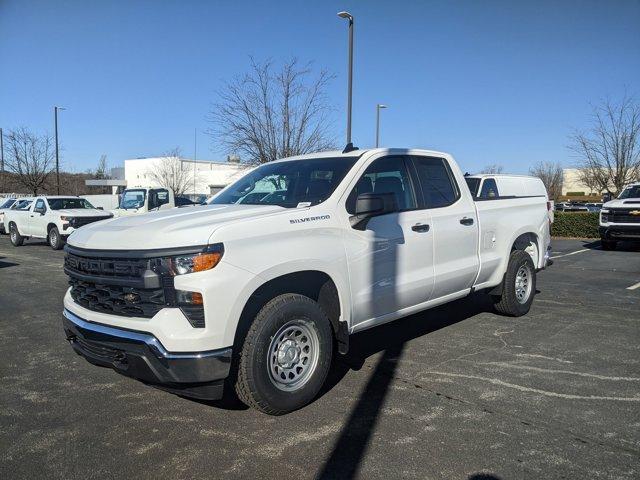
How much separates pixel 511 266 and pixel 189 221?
420 cm

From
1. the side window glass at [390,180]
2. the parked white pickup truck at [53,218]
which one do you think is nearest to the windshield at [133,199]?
the parked white pickup truck at [53,218]

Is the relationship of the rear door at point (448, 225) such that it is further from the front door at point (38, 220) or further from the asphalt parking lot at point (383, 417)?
the front door at point (38, 220)

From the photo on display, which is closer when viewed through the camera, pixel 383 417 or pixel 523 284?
pixel 383 417

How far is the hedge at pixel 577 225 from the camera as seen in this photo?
20.6 metres

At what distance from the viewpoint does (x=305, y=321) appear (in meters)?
3.83

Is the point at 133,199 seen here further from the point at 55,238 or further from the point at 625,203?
the point at 625,203

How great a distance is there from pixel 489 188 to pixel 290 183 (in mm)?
7829

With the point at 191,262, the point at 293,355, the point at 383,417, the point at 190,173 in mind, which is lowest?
the point at 383,417

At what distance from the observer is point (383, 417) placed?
370 centimetres

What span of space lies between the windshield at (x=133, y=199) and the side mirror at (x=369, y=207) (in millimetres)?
15241

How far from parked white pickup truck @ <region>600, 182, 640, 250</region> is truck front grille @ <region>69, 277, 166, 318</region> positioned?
15.0 metres

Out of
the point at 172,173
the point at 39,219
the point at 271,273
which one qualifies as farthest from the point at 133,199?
the point at 172,173

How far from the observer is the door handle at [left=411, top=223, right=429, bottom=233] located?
15.5 ft

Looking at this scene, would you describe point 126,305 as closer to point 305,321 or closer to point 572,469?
point 305,321
